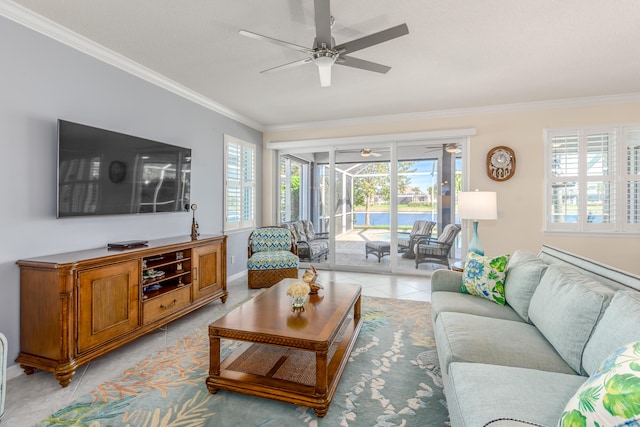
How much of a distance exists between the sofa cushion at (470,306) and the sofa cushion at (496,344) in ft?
0.46

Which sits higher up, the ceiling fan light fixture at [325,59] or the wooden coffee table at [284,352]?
the ceiling fan light fixture at [325,59]

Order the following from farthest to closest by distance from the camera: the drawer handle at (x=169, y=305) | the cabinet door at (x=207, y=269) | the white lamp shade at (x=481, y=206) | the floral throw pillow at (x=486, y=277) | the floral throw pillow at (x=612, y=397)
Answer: the white lamp shade at (x=481, y=206)
the cabinet door at (x=207, y=269)
the drawer handle at (x=169, y=305)
the floral throw pillow at (x=486, y=277)
the floral throw pillow at (x=612, y=397)

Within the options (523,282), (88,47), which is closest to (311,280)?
(523,282)

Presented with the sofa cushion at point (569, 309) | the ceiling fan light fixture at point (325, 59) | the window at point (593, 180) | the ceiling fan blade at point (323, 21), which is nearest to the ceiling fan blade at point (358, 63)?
the ceiling fan light fixture at point (325, 59)

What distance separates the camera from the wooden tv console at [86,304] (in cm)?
203

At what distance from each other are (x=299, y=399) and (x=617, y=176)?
4.99 metres

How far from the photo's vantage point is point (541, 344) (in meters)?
1.68

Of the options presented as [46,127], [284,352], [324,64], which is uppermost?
[324,64]

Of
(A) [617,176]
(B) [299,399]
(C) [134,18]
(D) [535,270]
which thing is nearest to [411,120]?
(A) [617,176]

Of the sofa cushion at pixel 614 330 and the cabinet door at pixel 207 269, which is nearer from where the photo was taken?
the sofa cushion at pixel 614 330

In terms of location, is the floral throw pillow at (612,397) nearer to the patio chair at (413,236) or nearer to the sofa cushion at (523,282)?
the sofa cushion at (523,282)

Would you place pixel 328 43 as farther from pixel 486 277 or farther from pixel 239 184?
pixel 239 184

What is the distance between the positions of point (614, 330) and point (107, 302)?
A: 3.05m

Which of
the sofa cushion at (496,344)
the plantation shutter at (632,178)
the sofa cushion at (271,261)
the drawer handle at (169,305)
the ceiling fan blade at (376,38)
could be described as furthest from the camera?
the sofa cushion at (271,261)
